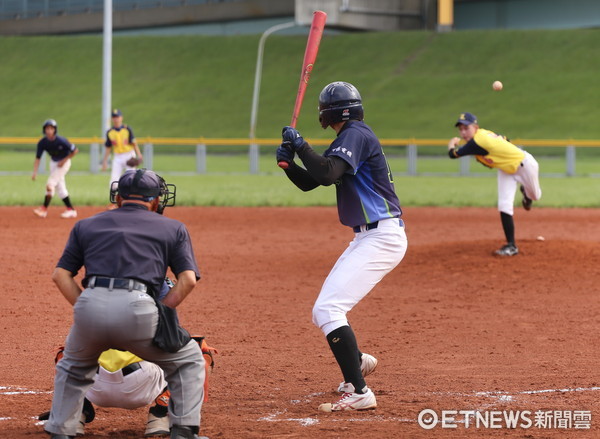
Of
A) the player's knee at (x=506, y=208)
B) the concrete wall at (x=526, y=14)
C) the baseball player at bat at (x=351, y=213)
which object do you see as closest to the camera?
the baseball player at bat at (x=351, y=213)

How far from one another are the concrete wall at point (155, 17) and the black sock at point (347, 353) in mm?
58066

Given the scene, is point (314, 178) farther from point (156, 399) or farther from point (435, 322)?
point (435, 322)

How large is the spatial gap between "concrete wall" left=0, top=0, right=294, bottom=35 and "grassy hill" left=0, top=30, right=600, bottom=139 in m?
1.94

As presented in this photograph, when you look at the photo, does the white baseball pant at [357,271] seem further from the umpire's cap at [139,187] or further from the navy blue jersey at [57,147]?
the navy blue jersey at [57,147]

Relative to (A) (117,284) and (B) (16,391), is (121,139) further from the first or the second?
(A) (117,284)

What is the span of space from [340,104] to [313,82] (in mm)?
52142

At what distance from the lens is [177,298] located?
495 centimetres

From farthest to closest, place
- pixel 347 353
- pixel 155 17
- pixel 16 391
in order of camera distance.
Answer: pixel 155 17 < pixel 16 391 < pixel 347 353

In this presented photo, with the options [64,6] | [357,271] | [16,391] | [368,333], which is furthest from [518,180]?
[64,6]

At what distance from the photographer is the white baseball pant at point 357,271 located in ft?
19.6

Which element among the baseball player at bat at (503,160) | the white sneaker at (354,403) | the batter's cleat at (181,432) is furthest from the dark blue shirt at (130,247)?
the baseball player at bat at (503,160)

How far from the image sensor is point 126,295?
186 inches

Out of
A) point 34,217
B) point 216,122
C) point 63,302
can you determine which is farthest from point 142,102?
point 63,302

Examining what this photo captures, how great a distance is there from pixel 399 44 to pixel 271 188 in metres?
35.2
